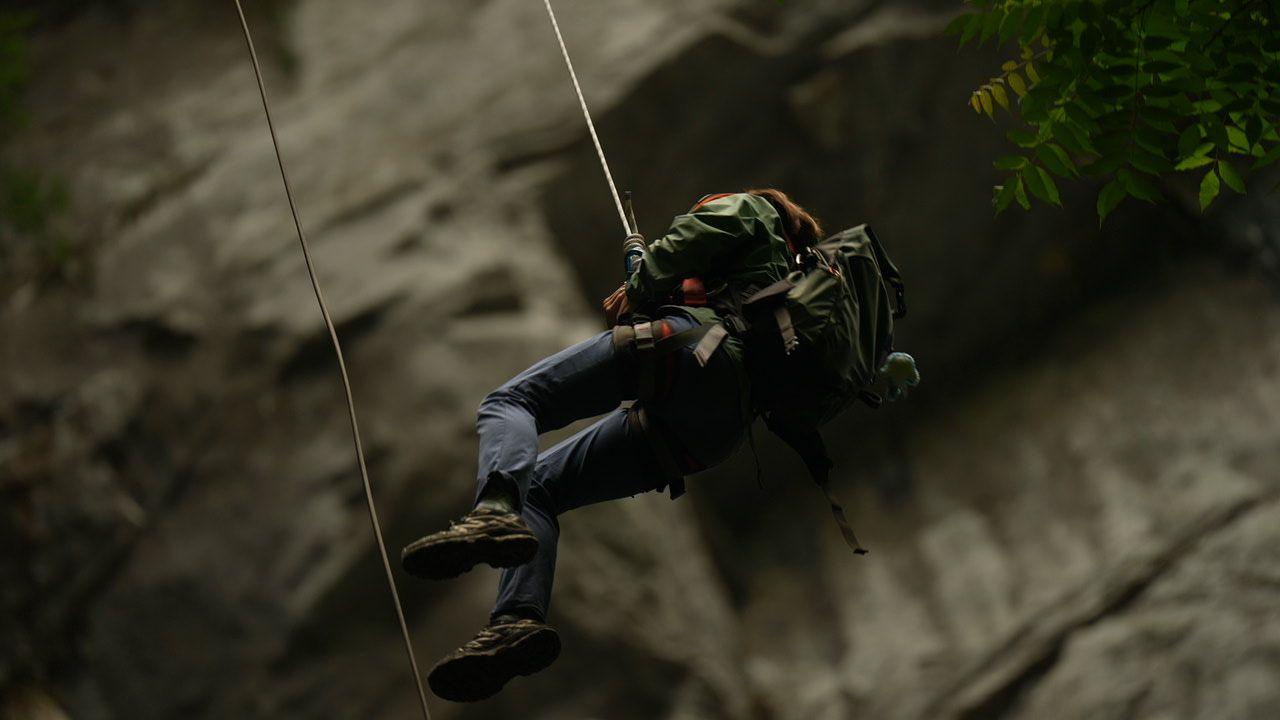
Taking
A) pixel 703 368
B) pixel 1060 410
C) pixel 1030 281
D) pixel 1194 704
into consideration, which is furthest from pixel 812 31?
pixel 703 368

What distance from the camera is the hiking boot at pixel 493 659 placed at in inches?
122

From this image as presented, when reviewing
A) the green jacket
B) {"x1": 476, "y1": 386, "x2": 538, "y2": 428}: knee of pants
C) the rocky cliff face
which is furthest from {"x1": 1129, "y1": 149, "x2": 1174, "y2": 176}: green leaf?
the rocky cliff face

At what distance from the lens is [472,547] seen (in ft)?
9.57

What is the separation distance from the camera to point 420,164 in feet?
26.4

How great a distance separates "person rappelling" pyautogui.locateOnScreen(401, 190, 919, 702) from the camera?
3.36 metres

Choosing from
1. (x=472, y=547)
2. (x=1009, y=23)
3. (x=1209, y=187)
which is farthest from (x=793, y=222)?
(x=472, y=547)

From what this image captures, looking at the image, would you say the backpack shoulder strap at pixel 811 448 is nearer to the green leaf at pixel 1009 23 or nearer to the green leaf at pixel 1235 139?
the green leaf at pixel 1009 23

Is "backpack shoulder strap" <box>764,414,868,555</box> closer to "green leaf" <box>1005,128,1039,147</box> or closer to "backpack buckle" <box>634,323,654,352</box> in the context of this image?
"backpack buckle" <box>634,323,654,352</box>

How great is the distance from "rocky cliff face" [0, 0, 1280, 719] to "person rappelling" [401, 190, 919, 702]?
3.33 meters

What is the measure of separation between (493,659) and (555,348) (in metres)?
4.30

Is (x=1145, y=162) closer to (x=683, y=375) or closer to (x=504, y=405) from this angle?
(x=683, y=375)

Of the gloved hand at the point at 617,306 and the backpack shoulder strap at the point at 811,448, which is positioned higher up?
the gloved hand at the point at 617,306

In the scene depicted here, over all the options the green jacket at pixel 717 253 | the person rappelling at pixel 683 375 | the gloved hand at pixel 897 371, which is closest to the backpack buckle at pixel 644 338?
the person rappelling at pixel 683 375

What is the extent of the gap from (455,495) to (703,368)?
3.78m
